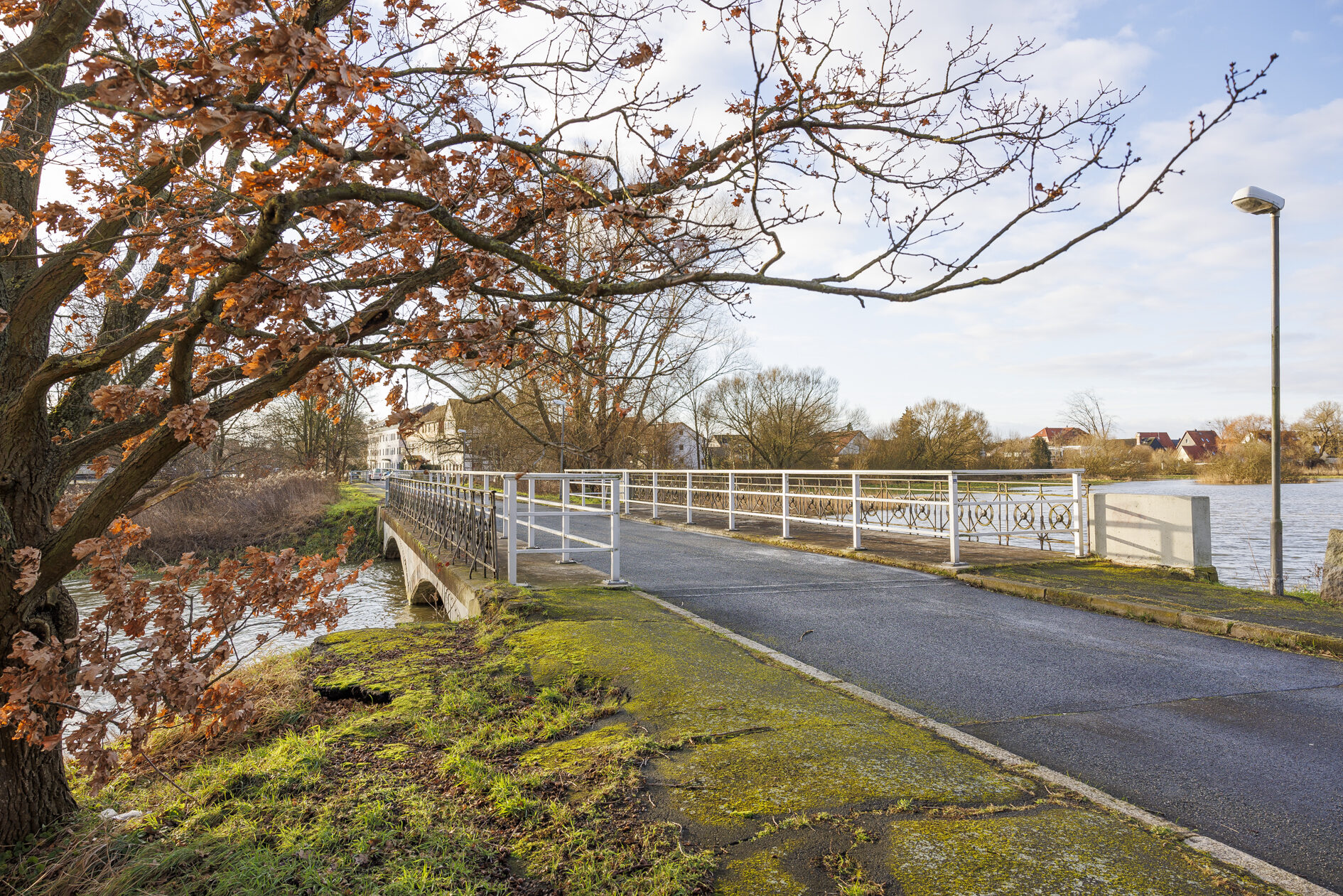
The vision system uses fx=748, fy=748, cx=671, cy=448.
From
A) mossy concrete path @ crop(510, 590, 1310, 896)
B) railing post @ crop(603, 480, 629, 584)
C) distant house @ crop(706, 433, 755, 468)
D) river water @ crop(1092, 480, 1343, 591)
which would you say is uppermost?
distant house @ crop(706, 433, 755, 468)

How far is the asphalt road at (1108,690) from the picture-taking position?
10.2 feet

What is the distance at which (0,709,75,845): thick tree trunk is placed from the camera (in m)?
3.53

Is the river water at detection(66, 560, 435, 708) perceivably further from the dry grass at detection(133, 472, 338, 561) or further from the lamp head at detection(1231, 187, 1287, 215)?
the lamp head at detection(1231, 187, 1287, 215)

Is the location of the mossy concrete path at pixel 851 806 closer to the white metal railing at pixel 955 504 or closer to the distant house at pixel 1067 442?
the white metal railing at pixel 955 504

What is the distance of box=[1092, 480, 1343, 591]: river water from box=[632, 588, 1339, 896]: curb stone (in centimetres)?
632

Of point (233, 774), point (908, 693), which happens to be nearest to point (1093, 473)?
point (908, 693)

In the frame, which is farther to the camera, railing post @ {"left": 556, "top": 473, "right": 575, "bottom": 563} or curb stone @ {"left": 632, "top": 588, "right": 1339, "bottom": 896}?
railing post @ {"left": 556, "top": 473, "right": 575, "bottom": 563}

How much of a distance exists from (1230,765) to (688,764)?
2529 mm

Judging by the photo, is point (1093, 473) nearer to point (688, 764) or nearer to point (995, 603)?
point (995, 603)

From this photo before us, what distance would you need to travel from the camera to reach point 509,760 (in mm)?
3693

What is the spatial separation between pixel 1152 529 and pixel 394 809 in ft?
28.7

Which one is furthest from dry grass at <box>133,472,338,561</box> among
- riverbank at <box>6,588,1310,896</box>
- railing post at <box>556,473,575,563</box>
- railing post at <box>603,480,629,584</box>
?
riverbank at <box>6,588,1310,896</box>

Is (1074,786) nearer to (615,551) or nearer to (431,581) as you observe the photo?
(615,551)

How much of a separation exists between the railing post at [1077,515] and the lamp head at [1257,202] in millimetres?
3326
